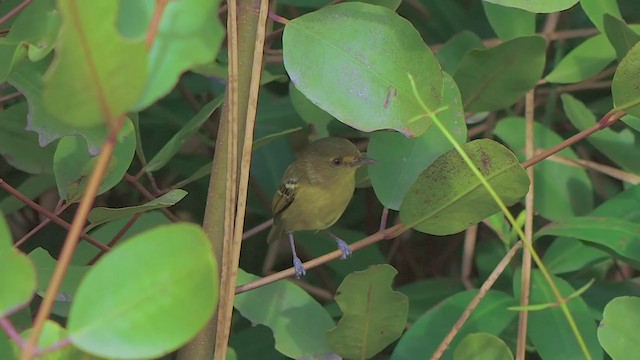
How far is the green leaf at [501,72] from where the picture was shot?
1.08m

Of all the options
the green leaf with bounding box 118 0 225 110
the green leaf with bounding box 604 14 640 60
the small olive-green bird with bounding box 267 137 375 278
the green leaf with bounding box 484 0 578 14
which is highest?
the green leaf with bounding box 118 0 225 110

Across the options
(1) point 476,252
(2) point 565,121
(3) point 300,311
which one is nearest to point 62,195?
(3) point 300,311

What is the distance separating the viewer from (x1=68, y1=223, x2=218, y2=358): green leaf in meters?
0.49

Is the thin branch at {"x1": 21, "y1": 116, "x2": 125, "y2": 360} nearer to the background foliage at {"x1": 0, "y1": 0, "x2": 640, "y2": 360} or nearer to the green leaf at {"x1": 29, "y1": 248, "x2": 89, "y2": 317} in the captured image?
the background foliage at {"x1": 0, "y1": 0, "x2": 640, "y2": 360}

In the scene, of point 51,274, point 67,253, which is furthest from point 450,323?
point 67,253

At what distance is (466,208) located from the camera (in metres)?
0.91

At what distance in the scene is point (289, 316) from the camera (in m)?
1.02

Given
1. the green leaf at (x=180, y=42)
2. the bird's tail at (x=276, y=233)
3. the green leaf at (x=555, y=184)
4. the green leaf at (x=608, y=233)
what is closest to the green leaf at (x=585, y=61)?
the green leaf at (x=555, y=184)

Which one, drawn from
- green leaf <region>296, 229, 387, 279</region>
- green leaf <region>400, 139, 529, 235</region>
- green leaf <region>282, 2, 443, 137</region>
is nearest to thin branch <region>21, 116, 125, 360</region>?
green leaf <region>282, 2, 443, 137</region>

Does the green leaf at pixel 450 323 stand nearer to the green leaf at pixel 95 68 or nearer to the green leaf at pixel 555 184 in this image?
the green leaf at pixel 555 184

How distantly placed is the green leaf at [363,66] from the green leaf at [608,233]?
372 millimetres

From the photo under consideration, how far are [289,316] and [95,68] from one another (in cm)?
58

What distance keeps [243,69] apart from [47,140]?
224mm

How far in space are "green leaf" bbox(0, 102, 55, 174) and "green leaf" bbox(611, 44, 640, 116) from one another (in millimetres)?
704
